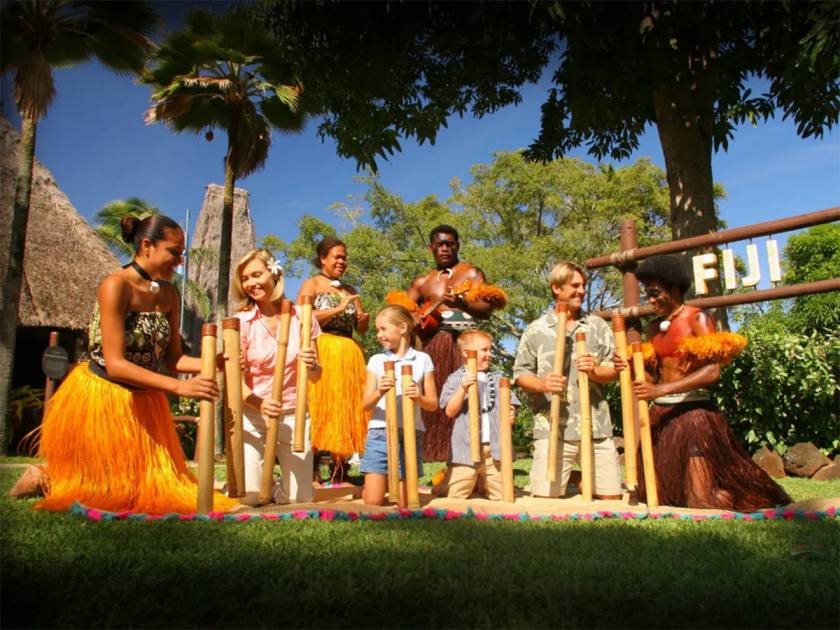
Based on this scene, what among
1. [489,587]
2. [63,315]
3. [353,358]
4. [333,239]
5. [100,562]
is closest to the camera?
[489,587]

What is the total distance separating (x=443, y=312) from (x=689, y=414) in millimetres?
1980

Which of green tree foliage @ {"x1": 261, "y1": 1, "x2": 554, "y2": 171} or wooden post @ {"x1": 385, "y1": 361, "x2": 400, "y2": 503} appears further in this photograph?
green tree foliage @ {"x1": 261, "y1": 1, "x2": 554, "y2": 171}

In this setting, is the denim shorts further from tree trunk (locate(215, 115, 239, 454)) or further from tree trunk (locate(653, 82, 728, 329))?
tree trunk (locate(215, 115, 239, 454))

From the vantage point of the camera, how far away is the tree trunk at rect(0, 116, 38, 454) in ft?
25.2

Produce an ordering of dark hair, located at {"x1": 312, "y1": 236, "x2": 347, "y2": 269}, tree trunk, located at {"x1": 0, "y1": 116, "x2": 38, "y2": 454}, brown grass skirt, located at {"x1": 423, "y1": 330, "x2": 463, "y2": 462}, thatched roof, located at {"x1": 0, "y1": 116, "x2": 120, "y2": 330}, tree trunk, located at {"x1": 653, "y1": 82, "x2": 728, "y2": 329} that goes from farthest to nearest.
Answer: thatched roof, located at {"x1": 0, "y1": 116, "x2": 120, "y2": 330} → tree trunk, located at {"x1": 0, "y1": 116, "x2": 38, "y2": 454} → tree trunk, located at {"x1": 653, "y1": 82, "x2": 728, "y2": 329} → brown grass skirt, located at {"x1": 423, "y1": 330, "x2": 463, "y2": 462} → dark hair, located at {"x1": 312, "y1": 236, "x2": 347, "y2": 269}

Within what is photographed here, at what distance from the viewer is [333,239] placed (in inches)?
187

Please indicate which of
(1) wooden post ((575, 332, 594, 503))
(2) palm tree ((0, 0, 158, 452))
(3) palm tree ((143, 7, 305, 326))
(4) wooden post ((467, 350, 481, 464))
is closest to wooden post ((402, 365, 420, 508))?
(4) wooden post ((467, 350, 481, 464))

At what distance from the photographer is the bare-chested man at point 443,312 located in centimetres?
492

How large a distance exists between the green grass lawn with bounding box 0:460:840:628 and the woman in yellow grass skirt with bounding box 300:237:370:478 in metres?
1.39

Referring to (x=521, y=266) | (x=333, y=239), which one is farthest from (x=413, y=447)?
(x=521, y=266)

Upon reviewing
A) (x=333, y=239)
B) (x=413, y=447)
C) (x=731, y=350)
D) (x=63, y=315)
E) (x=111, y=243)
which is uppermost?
(x=111, y=243)

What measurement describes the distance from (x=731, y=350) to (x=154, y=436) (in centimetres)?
294

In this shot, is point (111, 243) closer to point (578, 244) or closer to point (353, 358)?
point (578, 244)

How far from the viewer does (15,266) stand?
784 centimetres
